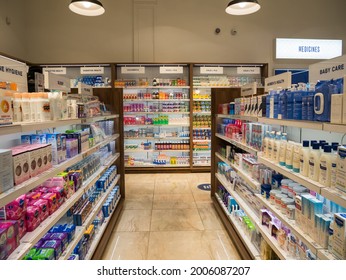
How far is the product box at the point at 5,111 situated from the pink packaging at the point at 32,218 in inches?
27.7

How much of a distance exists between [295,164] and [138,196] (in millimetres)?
4068

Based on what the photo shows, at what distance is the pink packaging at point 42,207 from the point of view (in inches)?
87.2

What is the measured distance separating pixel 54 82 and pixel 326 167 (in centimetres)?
259

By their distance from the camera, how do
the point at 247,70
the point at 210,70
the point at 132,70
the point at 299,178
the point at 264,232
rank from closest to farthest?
the point at 299,178 < the point at 264,232 < the point at 132,70 < the point at 210,70 < the point at 247,70

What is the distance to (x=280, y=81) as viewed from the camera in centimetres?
309

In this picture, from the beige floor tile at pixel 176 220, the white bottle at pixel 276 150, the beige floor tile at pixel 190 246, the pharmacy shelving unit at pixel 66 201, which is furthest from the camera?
the beige floor tile at pixel 176 220

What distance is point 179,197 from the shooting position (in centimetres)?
581

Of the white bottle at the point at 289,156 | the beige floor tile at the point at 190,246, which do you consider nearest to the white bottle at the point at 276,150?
the white bottle at the point at 289,156

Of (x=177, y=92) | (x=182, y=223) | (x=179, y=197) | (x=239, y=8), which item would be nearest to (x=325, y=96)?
(x=182, y=223)

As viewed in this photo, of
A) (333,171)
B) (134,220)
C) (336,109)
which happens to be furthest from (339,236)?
(134,220)

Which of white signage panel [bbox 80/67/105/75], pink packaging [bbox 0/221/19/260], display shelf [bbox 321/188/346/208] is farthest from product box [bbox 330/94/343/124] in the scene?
white signage panel [bbox 80/67/105/75]

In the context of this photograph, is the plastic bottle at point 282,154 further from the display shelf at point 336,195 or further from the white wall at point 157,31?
the white wall at point 157,31

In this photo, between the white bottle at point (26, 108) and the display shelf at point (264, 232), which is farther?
the display shelf at point (264, 232)

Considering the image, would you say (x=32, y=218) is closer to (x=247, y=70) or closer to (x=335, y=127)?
(x=335, y=127)
